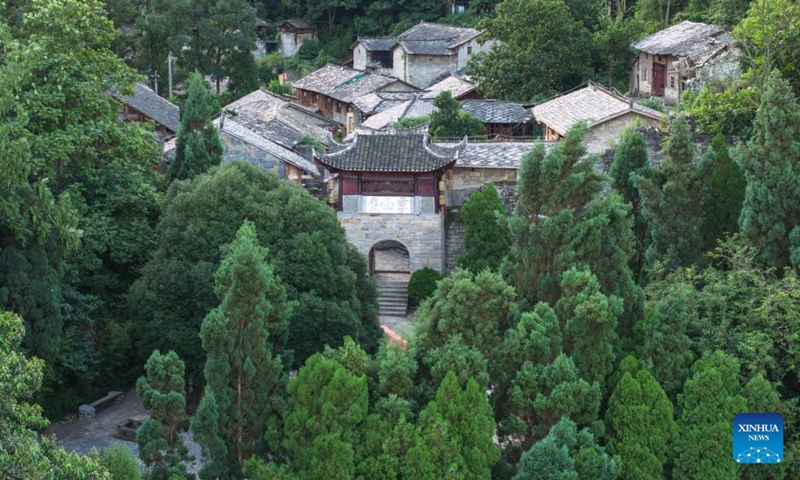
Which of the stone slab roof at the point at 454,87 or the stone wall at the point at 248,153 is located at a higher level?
the stone wall at the point at 248,153

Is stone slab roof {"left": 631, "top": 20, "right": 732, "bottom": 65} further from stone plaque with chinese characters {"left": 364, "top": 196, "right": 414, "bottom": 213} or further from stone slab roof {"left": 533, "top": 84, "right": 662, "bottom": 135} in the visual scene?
stone plaque with chinese characters {"left": 364, "top": 196, "right": 414, "bottom": 213}

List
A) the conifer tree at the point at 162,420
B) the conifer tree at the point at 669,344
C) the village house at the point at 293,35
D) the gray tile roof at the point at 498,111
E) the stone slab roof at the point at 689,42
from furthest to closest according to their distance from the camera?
the village house at the point at 293,35, the stone slab roof at the point at 689,42, the gray tile roof at the point at 498,111, the conifer tree at the point at 669,344, the conifer tree at the point at 162,420

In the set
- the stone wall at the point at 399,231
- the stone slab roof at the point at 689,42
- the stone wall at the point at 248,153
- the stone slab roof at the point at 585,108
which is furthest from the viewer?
the stone slab roof at the point at 689,42

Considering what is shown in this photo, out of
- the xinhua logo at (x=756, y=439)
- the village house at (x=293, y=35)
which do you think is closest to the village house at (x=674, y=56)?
the village house at (x=293, y=35)

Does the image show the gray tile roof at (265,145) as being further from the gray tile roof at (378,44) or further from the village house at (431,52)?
the gray tile roof at (378,44)

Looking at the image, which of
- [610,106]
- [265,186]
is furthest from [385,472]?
[610,106]

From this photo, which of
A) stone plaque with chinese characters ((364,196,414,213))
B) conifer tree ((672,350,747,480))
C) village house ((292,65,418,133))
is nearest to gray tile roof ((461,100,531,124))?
village house ((292,65,418,133))
